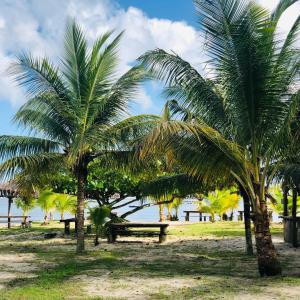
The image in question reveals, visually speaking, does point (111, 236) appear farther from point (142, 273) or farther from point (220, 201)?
point (220, 201)

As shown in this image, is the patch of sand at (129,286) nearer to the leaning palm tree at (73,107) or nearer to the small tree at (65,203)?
the leaning palm tree at (73,107)

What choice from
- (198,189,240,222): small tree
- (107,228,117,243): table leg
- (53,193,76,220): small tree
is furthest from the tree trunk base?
(198,189,240,222): small tree

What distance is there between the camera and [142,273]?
943 cm

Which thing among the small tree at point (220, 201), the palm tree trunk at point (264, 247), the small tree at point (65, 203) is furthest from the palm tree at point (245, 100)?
the small tree at point (220, 201)

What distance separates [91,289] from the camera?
7.71 meters

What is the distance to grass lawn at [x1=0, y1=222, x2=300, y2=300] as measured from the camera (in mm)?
7320

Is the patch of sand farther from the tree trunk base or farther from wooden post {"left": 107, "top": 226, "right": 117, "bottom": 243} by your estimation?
wooden post {"left": 107, "top": 226, "right": 117, "bottom": 243}

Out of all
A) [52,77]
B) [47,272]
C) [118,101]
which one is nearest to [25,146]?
[52,77]

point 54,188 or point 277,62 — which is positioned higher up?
point 277,62

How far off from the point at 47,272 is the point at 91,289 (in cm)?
213

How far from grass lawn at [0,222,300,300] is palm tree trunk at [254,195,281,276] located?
0.24m

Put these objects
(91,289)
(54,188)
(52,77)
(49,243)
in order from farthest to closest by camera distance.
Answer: (54,188)
(49,243)
(52,77)
(91,289)

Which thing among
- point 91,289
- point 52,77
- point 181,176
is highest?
point 52,77

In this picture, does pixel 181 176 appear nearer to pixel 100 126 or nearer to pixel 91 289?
pixel 100 126
